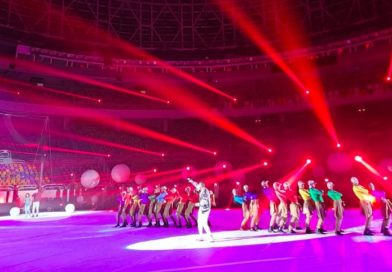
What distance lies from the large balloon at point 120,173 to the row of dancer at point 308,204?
1544cm

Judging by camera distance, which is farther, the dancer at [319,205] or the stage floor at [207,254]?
the dancer at [319,205]

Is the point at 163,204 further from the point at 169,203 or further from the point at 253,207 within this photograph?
the point at 253,207

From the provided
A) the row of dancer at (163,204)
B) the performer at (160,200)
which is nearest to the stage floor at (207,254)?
the row of dancer at (163,204)

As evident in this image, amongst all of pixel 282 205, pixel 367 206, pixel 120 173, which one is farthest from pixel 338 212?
pixel 120 173

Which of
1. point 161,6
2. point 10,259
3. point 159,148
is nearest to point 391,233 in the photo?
point 10,259

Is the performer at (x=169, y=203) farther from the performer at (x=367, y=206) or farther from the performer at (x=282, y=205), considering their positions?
the performer at (x=367, y=206)

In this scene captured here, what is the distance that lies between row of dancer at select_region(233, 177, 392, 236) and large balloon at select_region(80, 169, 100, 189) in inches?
626

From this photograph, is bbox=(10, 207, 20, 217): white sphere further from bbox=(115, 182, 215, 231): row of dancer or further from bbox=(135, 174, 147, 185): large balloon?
bbox=(115, 182, 215, 231): row of dancer

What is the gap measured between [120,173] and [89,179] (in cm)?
232

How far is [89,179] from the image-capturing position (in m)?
23.5

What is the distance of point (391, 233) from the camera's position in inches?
334

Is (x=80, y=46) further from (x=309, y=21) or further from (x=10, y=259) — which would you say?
(x=10, y=259)

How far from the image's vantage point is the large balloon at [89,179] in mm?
23531

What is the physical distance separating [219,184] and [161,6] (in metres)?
19.1
